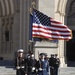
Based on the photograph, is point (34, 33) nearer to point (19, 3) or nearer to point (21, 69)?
point (21, 69)

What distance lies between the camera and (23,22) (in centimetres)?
3050

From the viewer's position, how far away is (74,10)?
33.1 metres

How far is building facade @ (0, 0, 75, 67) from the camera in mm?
28625

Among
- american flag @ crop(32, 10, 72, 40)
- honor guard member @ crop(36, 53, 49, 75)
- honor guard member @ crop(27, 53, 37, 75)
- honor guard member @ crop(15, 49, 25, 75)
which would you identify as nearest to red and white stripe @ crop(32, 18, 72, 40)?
american flag @ crop(32, 10, 72, 40)

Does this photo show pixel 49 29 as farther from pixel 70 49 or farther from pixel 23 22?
pixel 70 49

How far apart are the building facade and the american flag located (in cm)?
918

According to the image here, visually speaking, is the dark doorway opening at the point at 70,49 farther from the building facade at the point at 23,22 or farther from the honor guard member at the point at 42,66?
the honor guard member at the point at 42,66

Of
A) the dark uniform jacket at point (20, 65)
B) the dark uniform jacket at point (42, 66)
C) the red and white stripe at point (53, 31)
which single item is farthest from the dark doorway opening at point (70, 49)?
the dark uniform jacket at point (20, 65)

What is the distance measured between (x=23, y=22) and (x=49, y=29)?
14.4 m

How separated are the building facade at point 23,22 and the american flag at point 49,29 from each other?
30.1 ft

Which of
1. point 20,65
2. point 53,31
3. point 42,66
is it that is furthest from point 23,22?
point 20,65

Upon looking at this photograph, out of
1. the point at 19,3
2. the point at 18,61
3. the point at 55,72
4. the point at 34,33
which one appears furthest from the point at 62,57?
the point at 18,61

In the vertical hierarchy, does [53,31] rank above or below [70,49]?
above

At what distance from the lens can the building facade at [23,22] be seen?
28.6m
